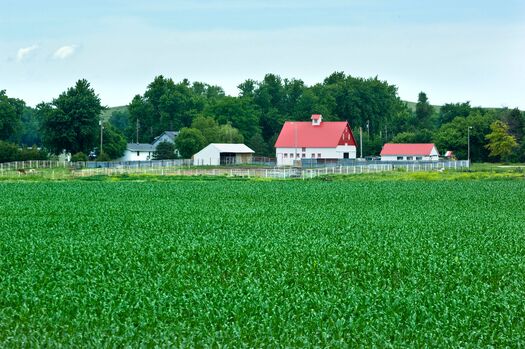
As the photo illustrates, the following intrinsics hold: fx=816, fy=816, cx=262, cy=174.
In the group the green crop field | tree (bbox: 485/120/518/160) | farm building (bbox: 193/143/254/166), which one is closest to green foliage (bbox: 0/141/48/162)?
farm building (bbox: 193/143/254/166)

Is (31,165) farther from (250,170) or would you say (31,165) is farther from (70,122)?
(250,170)

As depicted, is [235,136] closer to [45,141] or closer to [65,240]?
[45,141]

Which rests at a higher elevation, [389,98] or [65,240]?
[389,98]

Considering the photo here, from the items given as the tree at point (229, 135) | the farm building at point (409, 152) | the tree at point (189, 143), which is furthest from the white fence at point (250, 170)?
the tree at point (229, 135)

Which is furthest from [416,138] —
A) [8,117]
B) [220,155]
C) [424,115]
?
[8,117]

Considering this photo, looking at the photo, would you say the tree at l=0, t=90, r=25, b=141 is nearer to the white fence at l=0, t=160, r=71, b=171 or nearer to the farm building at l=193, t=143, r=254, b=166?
the white fence at l=0, t=160, r=71, b=171

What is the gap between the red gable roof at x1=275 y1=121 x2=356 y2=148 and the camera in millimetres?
96062

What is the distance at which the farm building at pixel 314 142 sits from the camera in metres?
95.9

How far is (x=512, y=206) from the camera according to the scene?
121 ft

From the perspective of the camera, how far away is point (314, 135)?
97.8 m

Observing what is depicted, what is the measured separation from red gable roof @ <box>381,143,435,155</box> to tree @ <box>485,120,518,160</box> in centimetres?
850

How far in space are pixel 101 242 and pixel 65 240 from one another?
1.28m

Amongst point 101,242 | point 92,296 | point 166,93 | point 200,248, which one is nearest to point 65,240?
point 101,242

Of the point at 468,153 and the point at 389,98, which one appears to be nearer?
the point at 468,153
